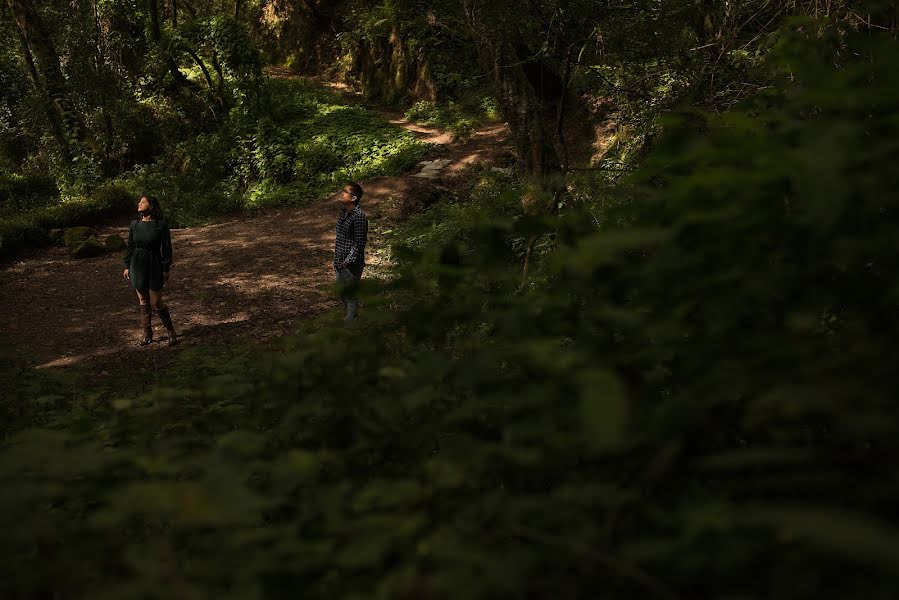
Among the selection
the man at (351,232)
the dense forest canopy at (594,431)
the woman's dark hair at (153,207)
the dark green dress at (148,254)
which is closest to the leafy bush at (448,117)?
Result: the man at (351,232)

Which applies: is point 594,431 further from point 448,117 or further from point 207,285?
point 448,117

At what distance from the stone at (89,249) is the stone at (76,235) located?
173mm

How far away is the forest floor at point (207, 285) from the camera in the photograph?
8.65 m

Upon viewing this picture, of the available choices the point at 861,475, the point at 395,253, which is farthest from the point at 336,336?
the point at 861,475

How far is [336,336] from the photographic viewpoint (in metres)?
2.14

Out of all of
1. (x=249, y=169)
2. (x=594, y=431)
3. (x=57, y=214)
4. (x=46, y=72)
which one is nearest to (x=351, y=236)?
(x=594, y=431)

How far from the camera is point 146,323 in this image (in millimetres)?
8273

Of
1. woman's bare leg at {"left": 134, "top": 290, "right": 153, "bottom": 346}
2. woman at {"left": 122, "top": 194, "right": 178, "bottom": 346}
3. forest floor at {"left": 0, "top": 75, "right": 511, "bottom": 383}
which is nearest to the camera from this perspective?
woman at {"left": 122, "top": 194, "right": 178, "bottom": 346}

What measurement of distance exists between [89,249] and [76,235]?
0.87 metres

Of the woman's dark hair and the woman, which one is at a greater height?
the woman's dark hair

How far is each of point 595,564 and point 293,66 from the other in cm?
2806

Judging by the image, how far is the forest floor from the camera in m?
8.65

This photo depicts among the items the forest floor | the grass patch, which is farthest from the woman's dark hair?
the grass patch

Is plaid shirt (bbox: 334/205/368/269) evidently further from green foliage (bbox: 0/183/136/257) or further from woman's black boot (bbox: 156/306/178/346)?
green foliage (bbox: 0/183/136/257)
